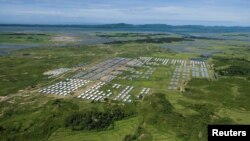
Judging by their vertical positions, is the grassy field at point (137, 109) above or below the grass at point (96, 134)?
above

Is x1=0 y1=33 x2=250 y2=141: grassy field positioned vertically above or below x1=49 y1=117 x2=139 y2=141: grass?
above

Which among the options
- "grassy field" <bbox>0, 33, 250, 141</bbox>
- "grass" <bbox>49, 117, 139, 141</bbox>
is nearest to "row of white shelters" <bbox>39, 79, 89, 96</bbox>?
"grassy field" <bbox>0, 33, 250, 141</bbox>

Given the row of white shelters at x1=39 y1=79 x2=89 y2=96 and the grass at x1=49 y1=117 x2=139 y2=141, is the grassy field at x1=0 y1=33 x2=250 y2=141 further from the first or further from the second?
the row of white shelters at x1=39 y1=79 x2=89 y2=96

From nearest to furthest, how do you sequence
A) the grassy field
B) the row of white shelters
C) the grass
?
the grass, the grassy field, the row of white shelters

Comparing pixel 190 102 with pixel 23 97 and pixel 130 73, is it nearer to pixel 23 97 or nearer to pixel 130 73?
pixel 130 73

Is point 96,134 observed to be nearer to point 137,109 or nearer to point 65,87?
point 137,109

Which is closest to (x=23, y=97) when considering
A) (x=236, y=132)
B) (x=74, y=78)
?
(x=74, y=78)

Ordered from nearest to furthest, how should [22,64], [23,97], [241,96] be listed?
[23,97]
[241,96]
[22,64]

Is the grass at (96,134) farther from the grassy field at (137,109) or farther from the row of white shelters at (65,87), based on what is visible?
the row of white shelters at (65,87)

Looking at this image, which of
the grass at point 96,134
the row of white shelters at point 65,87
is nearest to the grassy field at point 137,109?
the grass at point 96,134

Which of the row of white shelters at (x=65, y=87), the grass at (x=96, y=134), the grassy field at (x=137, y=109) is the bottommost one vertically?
the grass at (x=96, y=134)

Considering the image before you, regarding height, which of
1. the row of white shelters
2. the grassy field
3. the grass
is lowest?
the grass
